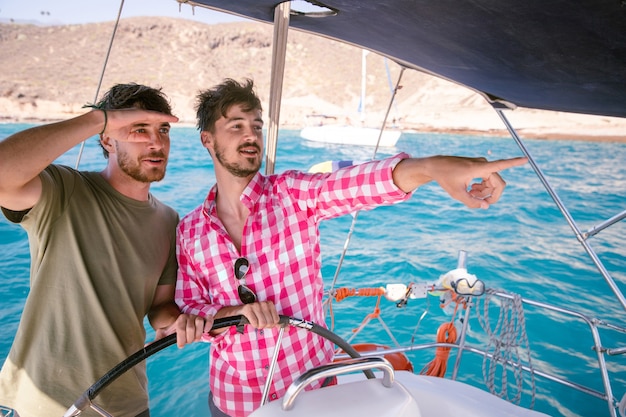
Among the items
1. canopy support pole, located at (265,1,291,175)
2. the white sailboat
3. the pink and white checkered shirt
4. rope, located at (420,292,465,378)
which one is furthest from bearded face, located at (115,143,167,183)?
the white sailboat

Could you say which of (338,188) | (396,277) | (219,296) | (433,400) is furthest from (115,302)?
(396,277)

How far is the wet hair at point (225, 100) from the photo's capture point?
142 centimetres

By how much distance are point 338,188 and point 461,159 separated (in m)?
0.37

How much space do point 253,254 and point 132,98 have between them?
67 cm

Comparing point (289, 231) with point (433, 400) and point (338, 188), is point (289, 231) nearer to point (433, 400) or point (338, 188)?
point (338, 188)

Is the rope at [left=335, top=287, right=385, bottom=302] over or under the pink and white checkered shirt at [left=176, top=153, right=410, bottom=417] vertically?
under

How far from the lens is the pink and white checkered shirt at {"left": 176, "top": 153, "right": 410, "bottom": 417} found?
1249 mm

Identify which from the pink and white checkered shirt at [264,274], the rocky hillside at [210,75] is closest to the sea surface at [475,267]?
the pink and white checkered shirt at [264,274]

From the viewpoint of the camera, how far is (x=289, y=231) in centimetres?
129

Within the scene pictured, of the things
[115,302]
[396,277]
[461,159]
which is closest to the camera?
[461,159]

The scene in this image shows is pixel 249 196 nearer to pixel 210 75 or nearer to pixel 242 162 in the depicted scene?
pixel 242 162

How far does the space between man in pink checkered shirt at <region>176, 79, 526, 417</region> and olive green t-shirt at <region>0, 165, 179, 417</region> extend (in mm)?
195

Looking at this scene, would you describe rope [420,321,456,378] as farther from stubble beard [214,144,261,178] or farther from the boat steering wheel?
stubble beard [214,144,261,178]

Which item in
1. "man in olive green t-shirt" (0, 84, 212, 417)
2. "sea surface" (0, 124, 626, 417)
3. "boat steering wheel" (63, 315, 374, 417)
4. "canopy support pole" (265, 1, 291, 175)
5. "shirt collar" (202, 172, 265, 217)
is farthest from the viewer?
"sea surface" (0, 124, 626, 417)
